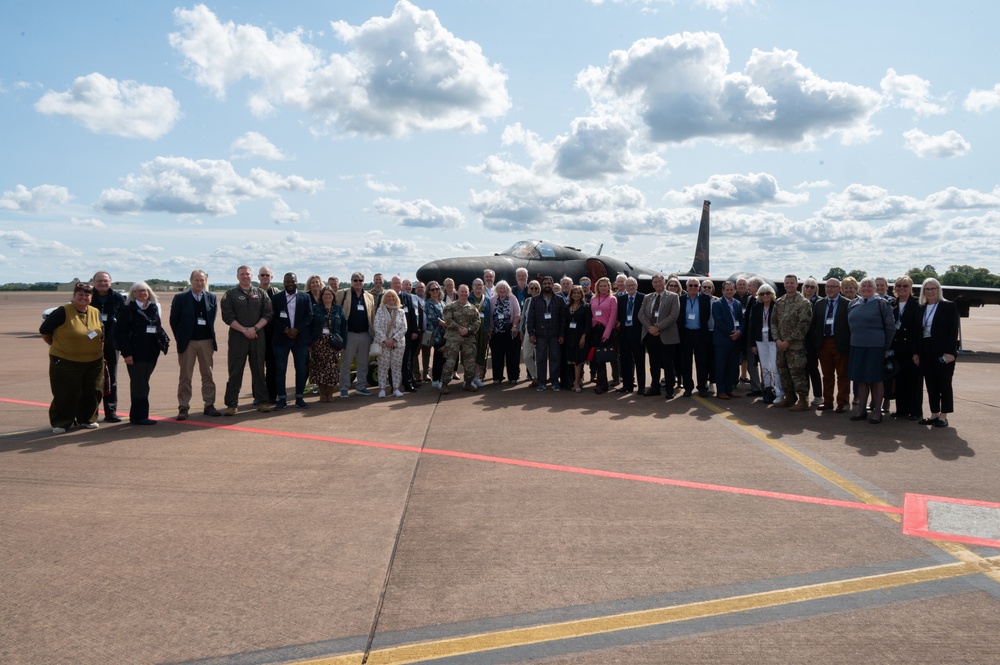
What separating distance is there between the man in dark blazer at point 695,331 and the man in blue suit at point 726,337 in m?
0.14

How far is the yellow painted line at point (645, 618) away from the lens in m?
2.91

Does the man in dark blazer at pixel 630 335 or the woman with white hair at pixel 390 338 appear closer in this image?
the woman with white hair at pixel 390 338

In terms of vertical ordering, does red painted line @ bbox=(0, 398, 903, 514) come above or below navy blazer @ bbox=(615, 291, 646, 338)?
below

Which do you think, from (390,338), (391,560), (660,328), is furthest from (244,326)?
(660,328)

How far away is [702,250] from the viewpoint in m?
29.4

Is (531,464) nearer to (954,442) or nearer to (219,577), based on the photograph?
(219,577)

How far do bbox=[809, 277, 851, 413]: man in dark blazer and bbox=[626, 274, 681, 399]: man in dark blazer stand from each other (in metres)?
1.94

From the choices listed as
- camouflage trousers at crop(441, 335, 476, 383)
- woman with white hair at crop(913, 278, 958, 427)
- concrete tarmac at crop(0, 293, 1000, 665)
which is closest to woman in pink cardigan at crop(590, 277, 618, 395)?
camouflage trousers at crop(441, 335, 476, 383)

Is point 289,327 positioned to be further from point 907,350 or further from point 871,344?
point 907,350

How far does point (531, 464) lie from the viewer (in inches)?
241

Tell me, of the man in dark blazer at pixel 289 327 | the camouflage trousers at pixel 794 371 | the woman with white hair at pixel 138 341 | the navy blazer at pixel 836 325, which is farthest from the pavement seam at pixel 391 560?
the navy blazer at pixel 836 325

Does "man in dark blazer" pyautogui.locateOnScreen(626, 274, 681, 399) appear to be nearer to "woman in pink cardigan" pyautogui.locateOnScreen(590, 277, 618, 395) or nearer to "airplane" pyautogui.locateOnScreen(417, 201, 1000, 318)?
"woman in pink cardigan" pyautogui.locateOnScreen(590, 277, 618, 395)

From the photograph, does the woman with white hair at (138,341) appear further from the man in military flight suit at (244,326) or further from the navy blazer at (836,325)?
the navy blazer at (836,325)

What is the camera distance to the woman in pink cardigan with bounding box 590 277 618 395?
10406 millimetres
